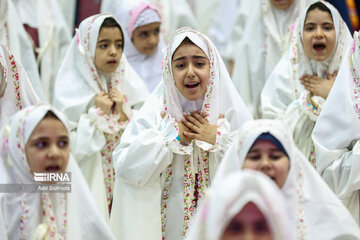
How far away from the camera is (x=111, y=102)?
480 cm

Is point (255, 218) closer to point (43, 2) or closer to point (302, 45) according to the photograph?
point (302, 45)

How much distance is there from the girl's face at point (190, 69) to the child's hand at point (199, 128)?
0.41 feet

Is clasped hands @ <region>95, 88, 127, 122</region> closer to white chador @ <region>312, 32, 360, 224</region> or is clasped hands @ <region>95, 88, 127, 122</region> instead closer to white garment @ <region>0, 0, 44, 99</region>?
white garment @ <region>0, 0, 44, 99</region>

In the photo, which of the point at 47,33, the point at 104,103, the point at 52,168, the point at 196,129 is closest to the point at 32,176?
the point at 52,168

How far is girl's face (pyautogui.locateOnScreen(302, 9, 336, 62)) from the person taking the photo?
4.80 metres

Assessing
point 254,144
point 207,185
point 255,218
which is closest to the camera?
point 255,218

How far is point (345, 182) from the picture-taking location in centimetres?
421

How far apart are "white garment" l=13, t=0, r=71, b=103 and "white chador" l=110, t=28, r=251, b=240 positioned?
78.7 inches

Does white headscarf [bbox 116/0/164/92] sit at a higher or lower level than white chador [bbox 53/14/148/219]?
higher

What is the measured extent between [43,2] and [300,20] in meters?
2.48

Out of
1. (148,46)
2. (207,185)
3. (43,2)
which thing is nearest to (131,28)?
(148,46)

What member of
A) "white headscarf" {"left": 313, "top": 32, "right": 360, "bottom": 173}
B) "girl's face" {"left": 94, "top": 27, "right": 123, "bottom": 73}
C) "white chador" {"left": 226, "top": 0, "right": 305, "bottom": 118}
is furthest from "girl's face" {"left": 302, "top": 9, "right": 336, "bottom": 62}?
"girl's face" {"left": 94, "top": 27, "right": 123, "bottom": 73}

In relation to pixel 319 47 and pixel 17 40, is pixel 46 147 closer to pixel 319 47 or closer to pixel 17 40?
pixel 319 47

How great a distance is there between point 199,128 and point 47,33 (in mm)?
2573
